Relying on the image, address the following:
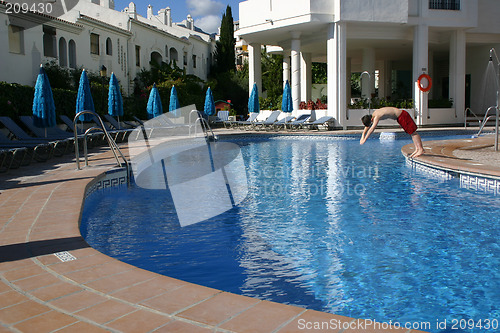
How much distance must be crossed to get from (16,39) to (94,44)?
5535mm

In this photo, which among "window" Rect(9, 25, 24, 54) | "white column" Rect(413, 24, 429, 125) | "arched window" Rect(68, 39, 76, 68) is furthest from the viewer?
"white column" Rect(413, 24, 429, 125)

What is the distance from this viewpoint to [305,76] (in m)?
26.0

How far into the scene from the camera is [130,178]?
27.9ft

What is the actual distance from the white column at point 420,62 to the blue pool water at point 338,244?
1438cm

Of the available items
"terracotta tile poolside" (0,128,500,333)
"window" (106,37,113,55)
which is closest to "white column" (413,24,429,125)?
"window" (106,37,113,55)

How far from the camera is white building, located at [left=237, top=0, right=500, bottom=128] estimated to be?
19812mm

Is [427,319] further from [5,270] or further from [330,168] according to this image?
[330,168]

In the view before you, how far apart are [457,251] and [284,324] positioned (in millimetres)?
2797

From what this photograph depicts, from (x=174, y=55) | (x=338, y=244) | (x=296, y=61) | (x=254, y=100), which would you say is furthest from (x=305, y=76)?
(x=338, y=244)

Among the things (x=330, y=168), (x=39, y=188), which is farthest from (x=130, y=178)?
(x=330, y=168)

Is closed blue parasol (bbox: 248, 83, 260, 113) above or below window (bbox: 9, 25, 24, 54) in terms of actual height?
below

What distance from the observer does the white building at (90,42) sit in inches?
664

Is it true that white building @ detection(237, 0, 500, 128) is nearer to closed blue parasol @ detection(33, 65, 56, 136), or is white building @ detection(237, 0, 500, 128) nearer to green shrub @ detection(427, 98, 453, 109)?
green shrub @ detection(427, 98, 453, 109)

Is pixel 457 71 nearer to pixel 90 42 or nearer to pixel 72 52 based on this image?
pixel 90 42
